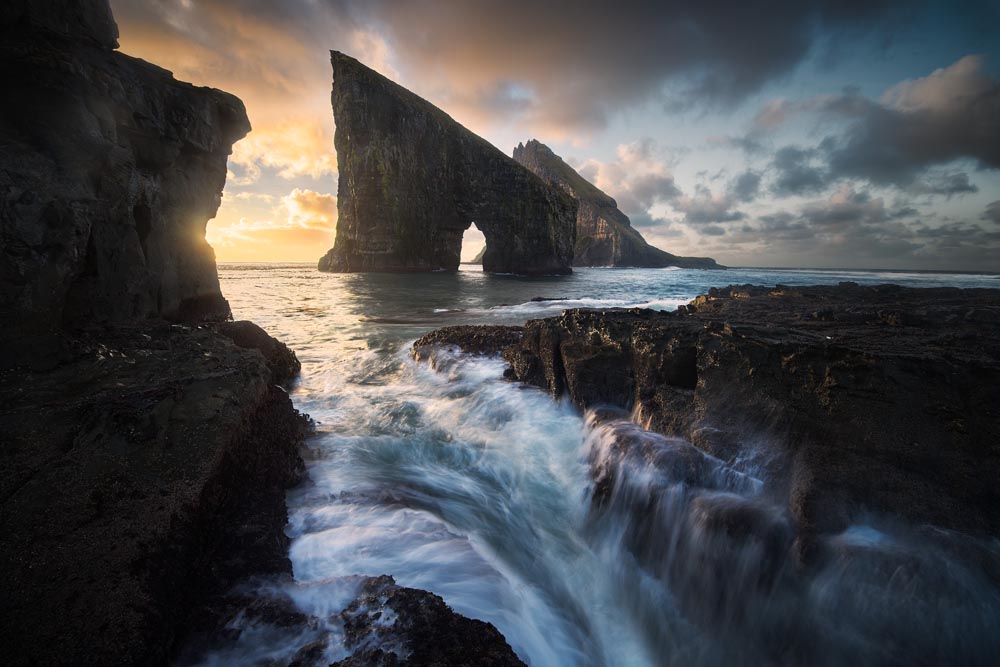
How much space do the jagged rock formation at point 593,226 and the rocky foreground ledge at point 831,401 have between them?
313 feet

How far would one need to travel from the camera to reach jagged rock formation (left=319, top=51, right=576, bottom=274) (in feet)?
152

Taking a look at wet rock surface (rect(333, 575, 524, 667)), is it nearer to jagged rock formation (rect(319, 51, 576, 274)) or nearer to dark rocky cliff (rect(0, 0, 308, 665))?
dark rocky cliff (rect(0, 0, 308, 665))

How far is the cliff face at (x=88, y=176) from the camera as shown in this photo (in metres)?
3.49

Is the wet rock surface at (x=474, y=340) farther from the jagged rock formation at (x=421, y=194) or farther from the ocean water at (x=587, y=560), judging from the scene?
the jagged rock formation at (x=421, y=194)

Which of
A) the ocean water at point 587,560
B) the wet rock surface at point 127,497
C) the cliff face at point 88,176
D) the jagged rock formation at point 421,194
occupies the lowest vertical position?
the ocean water at point 587,560

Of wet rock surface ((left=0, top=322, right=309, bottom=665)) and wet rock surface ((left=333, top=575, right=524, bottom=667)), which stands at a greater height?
wet rock surface ((left=0, top=322, right=309, bottom=665))

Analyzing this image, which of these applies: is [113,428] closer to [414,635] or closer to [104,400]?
[104,400]

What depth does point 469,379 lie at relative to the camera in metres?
6.57

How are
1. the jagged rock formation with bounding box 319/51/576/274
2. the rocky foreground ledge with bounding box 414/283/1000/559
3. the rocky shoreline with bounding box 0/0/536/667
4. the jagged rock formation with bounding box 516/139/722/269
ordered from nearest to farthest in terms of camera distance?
1. the rocky shoreline with bounding box 0/0/536/667
2. the rocky foreground ledge with bounding box 414/283/1000/559
3. the jagged rock formation with bounding box 319/51/576/274
4. the jagged rock formation with bounding box 516/139/722/269

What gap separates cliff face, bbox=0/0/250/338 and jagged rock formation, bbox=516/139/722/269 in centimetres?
9386

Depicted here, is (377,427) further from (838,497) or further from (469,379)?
(838,497)

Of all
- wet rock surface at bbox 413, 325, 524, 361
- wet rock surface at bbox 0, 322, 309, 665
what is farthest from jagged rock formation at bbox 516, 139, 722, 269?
wet rock surface at bbox 0, 322, 309, 665

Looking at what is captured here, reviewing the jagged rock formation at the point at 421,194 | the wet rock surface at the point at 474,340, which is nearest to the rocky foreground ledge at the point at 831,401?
the wet rock surface at the point at 474,340

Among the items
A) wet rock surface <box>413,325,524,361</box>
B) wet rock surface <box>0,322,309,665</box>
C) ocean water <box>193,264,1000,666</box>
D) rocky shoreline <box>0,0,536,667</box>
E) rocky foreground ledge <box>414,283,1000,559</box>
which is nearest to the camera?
wet rock surface <box>0,322,309,665</box>
